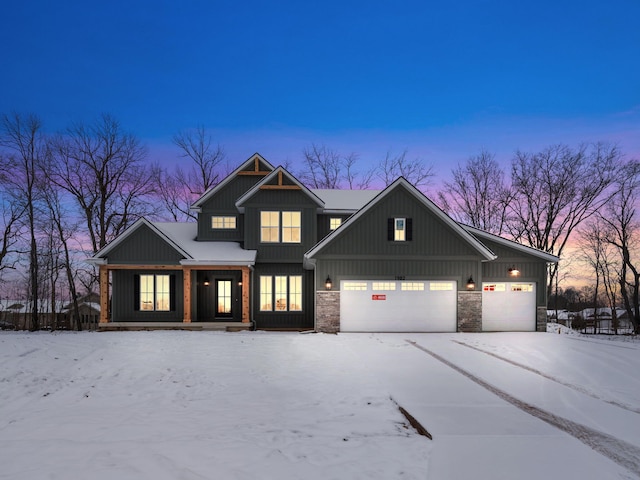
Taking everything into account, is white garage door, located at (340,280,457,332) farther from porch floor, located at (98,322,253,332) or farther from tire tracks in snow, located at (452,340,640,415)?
porch floor, located at (98,322,253,332)

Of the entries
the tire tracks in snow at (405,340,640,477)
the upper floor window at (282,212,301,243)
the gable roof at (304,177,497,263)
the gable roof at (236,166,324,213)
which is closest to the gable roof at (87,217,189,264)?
the gable roof at (236,166,324,213)

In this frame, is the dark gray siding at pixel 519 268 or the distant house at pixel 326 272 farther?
the dark gray siding at pixel 519 268

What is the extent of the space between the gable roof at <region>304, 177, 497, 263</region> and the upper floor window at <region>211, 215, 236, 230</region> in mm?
5030

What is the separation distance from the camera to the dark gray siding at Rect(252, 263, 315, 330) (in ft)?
58.9

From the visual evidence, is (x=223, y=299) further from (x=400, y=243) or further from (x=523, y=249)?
(x=523, y=249)

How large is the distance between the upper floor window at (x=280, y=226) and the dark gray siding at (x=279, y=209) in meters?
0.20

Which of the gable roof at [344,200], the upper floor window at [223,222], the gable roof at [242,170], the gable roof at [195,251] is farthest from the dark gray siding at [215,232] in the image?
the gable roof at [344,200]

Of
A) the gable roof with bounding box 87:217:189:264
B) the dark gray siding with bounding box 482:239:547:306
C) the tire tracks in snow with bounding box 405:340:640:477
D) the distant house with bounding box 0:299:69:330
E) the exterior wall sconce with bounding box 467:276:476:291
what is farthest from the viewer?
the distant house with bounding box 0:299:69:330

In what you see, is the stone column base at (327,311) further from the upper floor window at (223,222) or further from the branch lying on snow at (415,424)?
the branch lying on snow at (415,424)

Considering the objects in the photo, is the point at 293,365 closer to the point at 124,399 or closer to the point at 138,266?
the point at 124,399

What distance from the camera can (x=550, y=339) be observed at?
14.5 metres

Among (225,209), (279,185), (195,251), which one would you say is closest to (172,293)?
(195,251)

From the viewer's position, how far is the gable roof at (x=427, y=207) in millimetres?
15867

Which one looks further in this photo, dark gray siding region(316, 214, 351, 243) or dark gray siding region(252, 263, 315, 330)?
dark gray siding region(316, 214, 351, 243)
